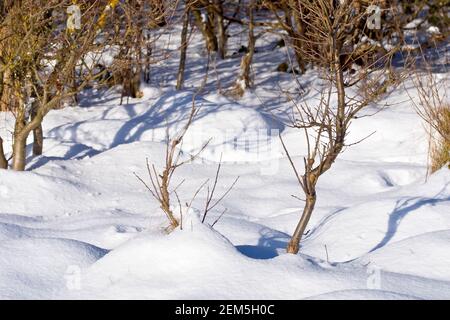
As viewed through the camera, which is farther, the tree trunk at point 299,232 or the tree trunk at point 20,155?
the tree trunk at point 20,155

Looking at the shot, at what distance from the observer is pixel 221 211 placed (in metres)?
7.68

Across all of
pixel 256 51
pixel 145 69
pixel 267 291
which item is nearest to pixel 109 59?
pixel 145 69

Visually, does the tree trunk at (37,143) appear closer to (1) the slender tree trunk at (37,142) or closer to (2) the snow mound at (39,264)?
(1) the slender tree trunk at (37,142)

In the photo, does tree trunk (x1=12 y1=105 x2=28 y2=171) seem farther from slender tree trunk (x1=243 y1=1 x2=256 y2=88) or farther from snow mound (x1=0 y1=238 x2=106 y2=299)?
slender tree trunk (x1=243 y1=1 x2=256 y2=88)

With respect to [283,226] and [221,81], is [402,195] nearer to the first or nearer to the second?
[283,226]

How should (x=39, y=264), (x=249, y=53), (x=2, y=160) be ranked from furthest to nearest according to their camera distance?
(x=249, y=53), (x=2, y=160), (x=39, y=264)

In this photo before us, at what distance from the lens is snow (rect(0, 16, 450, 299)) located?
4.57 metres

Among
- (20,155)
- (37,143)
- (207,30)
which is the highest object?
(207,30)

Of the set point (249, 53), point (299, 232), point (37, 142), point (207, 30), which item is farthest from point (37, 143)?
point (207, 30)

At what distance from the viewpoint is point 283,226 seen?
7.08 meters

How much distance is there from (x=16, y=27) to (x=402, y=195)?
13.6 feet

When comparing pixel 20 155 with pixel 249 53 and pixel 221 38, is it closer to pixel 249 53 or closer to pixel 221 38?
pixel 249 53

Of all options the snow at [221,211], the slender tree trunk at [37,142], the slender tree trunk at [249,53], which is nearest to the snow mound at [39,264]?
the snow at [221,211]

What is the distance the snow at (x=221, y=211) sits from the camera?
15.0 feet
